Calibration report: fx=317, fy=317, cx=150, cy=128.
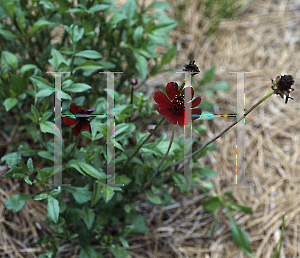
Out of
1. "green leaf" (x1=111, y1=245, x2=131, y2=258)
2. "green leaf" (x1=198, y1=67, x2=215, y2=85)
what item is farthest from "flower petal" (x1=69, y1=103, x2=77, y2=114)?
"green leaf" (x1=198, y1=67, x2=215, y2=85)

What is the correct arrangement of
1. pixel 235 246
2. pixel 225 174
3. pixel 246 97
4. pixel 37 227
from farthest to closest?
pixel 246 97 < pixel 225 174 < pixel 235 246 < pixel 37 227

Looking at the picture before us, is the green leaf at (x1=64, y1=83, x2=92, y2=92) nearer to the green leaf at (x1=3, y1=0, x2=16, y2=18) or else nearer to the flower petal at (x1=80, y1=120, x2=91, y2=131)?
the flower petal at (x1=80, y1=120, x2=91, y2=131)

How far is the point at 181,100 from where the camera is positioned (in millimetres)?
1081

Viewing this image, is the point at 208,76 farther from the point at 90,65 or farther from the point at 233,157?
the point at 90,65

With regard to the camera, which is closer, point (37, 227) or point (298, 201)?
point (37, 227)

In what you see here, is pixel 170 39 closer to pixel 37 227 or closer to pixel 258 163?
pixel 258 163

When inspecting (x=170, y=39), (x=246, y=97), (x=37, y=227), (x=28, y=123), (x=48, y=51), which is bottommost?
(x=37, y=227)

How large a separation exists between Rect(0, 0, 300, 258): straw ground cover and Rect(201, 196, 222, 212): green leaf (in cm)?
11

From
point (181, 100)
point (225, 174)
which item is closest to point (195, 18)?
point (225, 174)

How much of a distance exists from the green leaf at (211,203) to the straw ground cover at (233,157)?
111mm

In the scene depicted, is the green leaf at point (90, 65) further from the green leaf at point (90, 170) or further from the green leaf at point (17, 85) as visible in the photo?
the green leaf at point (90, 170)

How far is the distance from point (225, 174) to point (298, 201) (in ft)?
1.38

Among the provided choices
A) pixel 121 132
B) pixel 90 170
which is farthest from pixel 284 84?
pixel 90 170

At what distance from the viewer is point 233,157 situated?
1951 mm
